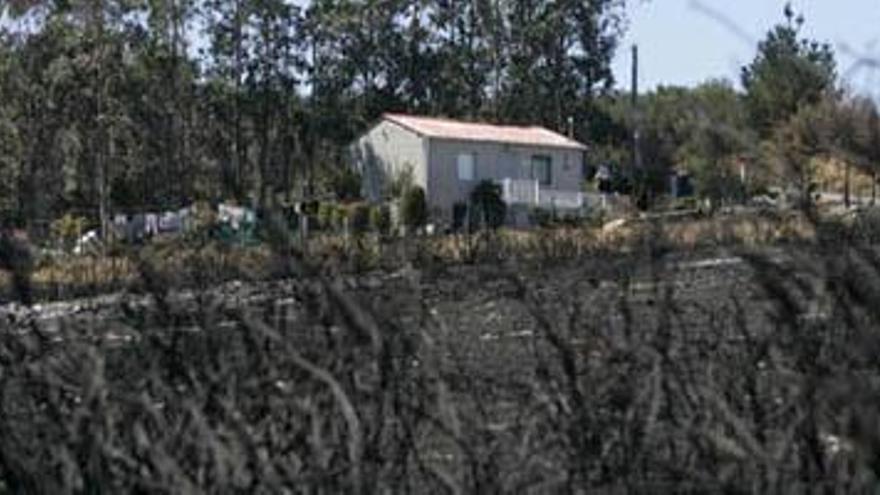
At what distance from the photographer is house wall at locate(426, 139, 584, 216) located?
241ft

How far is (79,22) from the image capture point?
82.8m

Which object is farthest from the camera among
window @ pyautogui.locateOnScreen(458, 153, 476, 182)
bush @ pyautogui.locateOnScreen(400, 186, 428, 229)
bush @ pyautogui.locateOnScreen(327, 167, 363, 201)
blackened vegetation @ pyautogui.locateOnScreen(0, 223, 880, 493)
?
bush @ pyautogui.locateOnScreen(327, 167, 363, 201)

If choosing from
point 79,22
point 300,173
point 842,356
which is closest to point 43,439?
point 842,356

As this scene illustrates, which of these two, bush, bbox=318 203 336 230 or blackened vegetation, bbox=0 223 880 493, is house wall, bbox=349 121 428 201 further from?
blackened vegetation, bbox=0 223 880 493

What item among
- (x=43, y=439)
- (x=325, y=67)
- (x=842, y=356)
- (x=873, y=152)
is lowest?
(x=43, y=439)

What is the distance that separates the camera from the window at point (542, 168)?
256 ft

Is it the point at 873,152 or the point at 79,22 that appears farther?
the point at 79,22

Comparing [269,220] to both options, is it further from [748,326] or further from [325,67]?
[325,67]

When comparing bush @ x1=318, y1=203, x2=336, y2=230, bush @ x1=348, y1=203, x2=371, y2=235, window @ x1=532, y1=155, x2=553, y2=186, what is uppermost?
window @ x1=532, y1=155, x2=553, y2=186

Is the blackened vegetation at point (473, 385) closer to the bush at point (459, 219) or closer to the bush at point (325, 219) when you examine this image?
the bush at point (325, 219)

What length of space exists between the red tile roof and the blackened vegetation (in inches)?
2717

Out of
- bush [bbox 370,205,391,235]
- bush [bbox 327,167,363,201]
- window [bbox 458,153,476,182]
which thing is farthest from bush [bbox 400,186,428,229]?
bush [bbox 327,167,363,201]

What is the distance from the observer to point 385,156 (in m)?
77.9

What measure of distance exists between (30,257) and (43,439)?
671 mm
